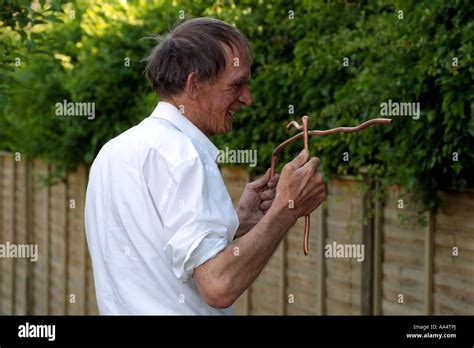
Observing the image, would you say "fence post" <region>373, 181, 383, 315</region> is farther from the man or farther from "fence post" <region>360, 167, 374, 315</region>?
the man

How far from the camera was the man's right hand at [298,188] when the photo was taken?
114 inches

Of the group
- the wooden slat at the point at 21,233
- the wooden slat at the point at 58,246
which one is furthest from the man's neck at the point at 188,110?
the wooden slat at the point at 21,233

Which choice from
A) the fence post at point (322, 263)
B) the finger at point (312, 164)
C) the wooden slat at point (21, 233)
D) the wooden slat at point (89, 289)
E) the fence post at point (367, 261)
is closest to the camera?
the finger at point (312, 164)

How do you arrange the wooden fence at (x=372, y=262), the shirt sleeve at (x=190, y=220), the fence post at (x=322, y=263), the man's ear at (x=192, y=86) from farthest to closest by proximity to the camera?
the fence post at (x=322, y=263), the wooden fence at (x=372, y=262), the man's ear at (x=192, y=86), the shirt sleeve at (x=190, y=220)

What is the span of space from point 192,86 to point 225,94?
3.9 inches

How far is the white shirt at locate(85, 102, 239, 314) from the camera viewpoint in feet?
9.07

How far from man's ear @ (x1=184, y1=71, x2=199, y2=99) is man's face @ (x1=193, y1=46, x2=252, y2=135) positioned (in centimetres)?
2

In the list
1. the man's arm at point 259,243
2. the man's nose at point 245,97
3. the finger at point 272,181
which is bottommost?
the man's arm at point 259,243

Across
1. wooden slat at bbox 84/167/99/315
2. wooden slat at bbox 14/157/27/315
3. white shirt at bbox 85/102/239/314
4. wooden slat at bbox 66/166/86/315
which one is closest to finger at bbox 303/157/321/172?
white shirt at bbox 85/102/239/314

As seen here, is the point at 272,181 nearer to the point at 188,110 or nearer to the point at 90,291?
the point at 188,110

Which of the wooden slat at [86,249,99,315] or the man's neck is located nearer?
the man's neck

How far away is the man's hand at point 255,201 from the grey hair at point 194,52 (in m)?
0.56

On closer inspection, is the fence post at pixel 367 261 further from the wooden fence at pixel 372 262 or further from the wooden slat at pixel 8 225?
the wooden slat at pixel 8 225
